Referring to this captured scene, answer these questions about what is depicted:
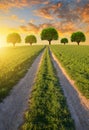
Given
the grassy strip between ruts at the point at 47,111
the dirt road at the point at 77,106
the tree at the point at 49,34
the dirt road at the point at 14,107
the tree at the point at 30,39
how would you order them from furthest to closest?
the tree at the point at 30,39 < the tree at the point at 49,34 < the dirt road at the point at 77,106 < the dirt road at the point at 14,107 < the grassy strip between ruts at the point at 47,111

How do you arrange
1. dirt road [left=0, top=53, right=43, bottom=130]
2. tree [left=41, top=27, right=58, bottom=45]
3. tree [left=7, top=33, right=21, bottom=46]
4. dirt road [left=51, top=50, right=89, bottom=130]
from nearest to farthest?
dirt road [left=0, top=53, right=43, bottom=130], dirt road [left=51, top=50, right=89, bottom=130], tree [left=41, top=27, right=58, bottom=45], tree [left=7, top=33, right=21, bottom=46]

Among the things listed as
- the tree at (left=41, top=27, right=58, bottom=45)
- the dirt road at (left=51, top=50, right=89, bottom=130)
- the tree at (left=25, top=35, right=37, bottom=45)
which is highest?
the dirt road at (left=51, top=50, right=89, bottom=130)

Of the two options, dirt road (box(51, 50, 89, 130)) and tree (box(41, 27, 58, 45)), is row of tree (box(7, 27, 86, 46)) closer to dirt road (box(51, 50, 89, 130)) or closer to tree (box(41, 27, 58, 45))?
tree (box(41, 27, 58, 45))

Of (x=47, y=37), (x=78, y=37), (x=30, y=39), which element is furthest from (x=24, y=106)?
(x=30, y=39)

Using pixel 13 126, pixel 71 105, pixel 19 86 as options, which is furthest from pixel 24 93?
pixel 13 126

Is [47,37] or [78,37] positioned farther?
[78,37]

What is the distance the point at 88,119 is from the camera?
12.4 m

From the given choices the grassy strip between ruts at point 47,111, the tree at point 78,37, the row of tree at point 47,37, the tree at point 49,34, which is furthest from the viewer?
the tree at point 78,37

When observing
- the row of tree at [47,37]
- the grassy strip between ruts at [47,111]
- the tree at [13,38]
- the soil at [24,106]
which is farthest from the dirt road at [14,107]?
Result: the tree at [13,38]

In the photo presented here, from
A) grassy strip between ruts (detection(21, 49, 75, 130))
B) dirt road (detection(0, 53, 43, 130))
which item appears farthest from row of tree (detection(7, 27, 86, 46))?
grassy strip between ruts (detection(21, 49, 75, 130))

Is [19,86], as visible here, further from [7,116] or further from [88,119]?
[88,119]

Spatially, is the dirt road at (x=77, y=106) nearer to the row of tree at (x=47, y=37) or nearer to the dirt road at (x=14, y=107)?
the dirt road at (x=14, y=107)

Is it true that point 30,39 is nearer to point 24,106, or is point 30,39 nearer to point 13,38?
point 13,38

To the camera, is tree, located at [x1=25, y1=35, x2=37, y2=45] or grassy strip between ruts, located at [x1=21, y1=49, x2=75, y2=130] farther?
tree, located at [x1=25, y1=35, x2=37, y2=45]
